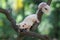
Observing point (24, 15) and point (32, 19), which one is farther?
point (24, 15)

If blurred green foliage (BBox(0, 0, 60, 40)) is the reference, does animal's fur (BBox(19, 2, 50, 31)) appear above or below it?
above

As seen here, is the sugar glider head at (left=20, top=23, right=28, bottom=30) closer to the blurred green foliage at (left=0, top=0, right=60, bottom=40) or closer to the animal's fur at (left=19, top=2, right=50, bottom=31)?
the animal's fur at (left=19, top=2, right=50, bottom=31)

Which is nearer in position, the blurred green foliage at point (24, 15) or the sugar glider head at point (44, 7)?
the sugar glider head at point (44, 7)

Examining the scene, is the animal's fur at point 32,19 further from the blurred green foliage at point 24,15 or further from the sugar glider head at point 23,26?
the blurred green foliage at point 24,15

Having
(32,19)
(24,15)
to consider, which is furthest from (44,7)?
(24,15)

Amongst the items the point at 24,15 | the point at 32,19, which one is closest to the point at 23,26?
the point at 32,19

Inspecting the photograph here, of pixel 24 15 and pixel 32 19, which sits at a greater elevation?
Answer: pixel 32 19

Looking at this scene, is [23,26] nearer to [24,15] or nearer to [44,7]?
[44,7]

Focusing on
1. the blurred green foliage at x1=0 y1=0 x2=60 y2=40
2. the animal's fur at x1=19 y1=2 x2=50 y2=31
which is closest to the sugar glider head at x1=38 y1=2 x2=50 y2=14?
the animal's fur at x1=19 y1=2 x2=50 y2=31

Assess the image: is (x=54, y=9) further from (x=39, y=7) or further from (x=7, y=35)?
(x=39, y=7)

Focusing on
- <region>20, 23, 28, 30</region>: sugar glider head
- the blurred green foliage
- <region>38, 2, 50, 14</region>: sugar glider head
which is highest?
<region>38, 2, 50, 14</region>: sugar glider head

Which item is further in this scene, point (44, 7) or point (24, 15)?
point (24, 15)

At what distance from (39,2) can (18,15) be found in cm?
159

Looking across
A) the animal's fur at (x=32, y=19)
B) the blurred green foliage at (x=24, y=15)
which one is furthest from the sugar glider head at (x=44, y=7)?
the blurred green foliage at (x=24, y=15)
